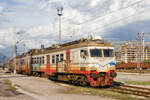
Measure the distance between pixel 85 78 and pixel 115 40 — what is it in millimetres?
66422

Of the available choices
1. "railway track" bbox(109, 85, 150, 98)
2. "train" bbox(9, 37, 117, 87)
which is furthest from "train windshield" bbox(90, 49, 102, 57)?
"railway track" bbox(109, 85, 150, 98)

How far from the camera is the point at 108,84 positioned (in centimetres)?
1758

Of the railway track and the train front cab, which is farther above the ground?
the train front cab

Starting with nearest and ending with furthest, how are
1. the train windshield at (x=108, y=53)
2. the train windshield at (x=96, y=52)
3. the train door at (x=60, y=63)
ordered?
1. the train windshield at (x=96, y=52)
2. the train windshield at (x=108, y=53)
3. the train door at (x=60, y=63)

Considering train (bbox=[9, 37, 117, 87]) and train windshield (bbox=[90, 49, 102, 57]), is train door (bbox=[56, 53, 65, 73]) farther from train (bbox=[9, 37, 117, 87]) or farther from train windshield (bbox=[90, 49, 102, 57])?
train windshield (bbox=[90, 49, 102, 57])

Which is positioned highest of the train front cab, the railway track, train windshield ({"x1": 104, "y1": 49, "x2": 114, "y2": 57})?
train windshield ({"x1": 104, "y1": 49, "x2": 114, "y2": 57})

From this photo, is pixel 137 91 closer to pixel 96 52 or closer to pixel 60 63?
pixel 96 52

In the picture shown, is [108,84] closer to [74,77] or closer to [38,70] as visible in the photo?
[74,77]

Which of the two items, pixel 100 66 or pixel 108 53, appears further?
pixel 108 53

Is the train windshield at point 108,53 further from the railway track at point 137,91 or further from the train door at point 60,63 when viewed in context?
the train door at point 60,63

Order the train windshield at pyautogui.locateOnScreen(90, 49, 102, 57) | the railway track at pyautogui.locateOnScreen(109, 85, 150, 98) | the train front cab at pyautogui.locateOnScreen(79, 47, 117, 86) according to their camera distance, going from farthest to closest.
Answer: the train windshield at pyautogui.locateOnScreen(90, 49, 102, 57)
the train front cab at pyautogui.locateOnScreen(79, 47, 117, 86)
the railway track at pyautogui.locateOnScreen(109, 85, 150, 98)

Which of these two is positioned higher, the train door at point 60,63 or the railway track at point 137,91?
the train door at point 60,63

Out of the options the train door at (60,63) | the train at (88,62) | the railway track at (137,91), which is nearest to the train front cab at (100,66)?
the train at (88,62)

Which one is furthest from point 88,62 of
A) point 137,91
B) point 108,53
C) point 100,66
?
point 137,91
